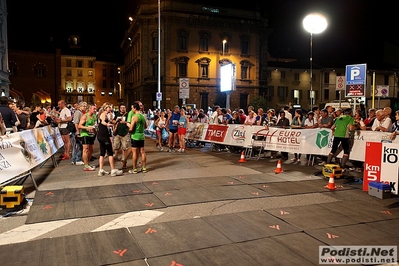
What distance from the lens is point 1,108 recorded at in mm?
10039

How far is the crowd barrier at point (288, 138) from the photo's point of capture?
35.2 ft

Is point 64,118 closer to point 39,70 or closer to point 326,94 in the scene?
point 326,94

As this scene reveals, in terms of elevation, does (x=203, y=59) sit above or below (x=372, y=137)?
above

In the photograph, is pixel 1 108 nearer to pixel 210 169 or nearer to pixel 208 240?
pixel 210 169

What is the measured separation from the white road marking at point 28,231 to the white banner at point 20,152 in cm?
223

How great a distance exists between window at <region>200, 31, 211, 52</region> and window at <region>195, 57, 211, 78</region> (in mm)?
1564

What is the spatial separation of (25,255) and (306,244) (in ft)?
12.8

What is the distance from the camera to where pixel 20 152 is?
323 inches

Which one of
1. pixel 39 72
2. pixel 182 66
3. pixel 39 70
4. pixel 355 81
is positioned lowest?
pixel 355 81

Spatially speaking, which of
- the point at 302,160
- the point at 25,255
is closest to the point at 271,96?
the point at 302,160

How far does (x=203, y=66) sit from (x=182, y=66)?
337 cm

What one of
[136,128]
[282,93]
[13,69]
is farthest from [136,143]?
[13,69]

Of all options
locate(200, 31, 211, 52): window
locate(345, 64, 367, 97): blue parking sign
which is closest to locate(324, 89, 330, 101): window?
locate(200, 31, 211, 52): window

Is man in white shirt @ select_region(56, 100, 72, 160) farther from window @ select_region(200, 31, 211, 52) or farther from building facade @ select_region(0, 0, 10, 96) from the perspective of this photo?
window @ select_region(200, 31, 211, 52)
